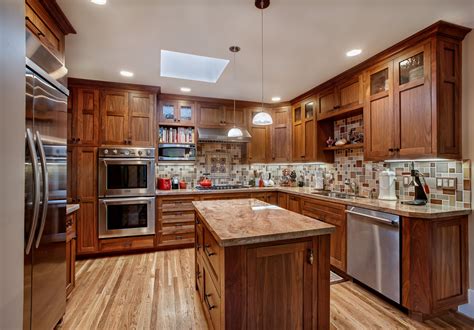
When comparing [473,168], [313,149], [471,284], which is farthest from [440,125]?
[313,149]

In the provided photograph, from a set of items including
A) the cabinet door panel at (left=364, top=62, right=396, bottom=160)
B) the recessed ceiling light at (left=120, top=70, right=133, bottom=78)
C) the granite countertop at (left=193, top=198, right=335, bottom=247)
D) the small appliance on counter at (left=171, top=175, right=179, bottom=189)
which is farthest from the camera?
the small appliance on counter at (left=171, top=175, right=179, bottom=189)

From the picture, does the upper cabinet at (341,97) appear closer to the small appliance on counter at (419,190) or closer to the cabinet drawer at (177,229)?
the small appliance on counter at (419,190)

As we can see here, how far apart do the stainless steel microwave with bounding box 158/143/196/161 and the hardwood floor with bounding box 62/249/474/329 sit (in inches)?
68.7

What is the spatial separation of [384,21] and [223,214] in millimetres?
2148

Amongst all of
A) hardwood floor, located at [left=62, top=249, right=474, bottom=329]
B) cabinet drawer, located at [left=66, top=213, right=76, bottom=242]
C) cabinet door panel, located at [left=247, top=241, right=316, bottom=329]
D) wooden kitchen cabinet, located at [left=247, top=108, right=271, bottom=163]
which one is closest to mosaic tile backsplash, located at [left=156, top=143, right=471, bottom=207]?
wooden kitchen cabinet, located at [left=247, top=108, right=271, bottom=163]

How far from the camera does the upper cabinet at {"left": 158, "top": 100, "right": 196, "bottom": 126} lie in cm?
392

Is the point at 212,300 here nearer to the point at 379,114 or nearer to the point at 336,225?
the point at 336,225

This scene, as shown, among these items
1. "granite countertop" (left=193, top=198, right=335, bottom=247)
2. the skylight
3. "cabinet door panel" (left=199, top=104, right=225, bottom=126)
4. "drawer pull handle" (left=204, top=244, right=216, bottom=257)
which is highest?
the skylight

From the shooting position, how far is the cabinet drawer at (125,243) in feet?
10.9

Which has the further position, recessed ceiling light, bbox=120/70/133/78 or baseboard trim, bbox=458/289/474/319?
recessed ceiling light, bbox=120/70/133/78

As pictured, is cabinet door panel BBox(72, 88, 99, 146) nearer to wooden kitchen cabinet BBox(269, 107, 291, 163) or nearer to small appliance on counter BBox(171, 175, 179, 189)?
small appliance on counter BBox(171, 175, 179, 189)

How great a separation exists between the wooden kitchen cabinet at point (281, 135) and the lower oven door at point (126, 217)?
241 cm

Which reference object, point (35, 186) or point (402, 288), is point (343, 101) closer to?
point (402, 288)

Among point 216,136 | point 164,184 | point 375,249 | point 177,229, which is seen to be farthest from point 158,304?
point 216,136
